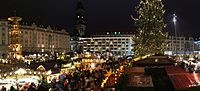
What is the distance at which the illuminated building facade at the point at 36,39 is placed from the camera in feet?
301

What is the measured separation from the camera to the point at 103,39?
160 meters

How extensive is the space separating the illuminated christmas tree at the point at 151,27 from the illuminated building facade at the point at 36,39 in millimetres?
56158

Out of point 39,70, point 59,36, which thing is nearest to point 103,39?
point 59,36

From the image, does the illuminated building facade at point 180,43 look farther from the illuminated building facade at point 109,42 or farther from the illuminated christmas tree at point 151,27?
the illuminated christmas tree at point 151,27

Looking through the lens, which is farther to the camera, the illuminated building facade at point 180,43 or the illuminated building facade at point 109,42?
the illuminated building facade at point 180,43

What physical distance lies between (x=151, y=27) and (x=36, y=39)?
7269cm

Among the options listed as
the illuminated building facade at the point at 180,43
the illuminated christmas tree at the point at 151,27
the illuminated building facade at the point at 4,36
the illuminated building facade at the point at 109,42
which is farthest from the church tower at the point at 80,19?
the illuminated christmas tree at the point at 151,27

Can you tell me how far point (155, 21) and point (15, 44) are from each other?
15212 mm

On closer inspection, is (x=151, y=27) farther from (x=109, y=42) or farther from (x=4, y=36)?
(x=109, y=42)

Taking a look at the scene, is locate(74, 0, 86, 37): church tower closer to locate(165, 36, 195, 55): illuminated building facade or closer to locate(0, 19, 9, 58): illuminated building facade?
locate(165, 36, 195, 55): illuminated building facade

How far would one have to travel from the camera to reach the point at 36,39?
353 feet

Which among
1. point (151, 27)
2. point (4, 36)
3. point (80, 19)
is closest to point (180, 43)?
point (80, 19)

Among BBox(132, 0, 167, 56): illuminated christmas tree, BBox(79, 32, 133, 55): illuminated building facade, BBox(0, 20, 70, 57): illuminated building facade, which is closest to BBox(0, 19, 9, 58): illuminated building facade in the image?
BBox(0, 20, 70, 57): illuminated building facade

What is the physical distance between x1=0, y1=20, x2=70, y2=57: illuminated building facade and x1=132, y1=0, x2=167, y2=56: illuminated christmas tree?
5616cm
